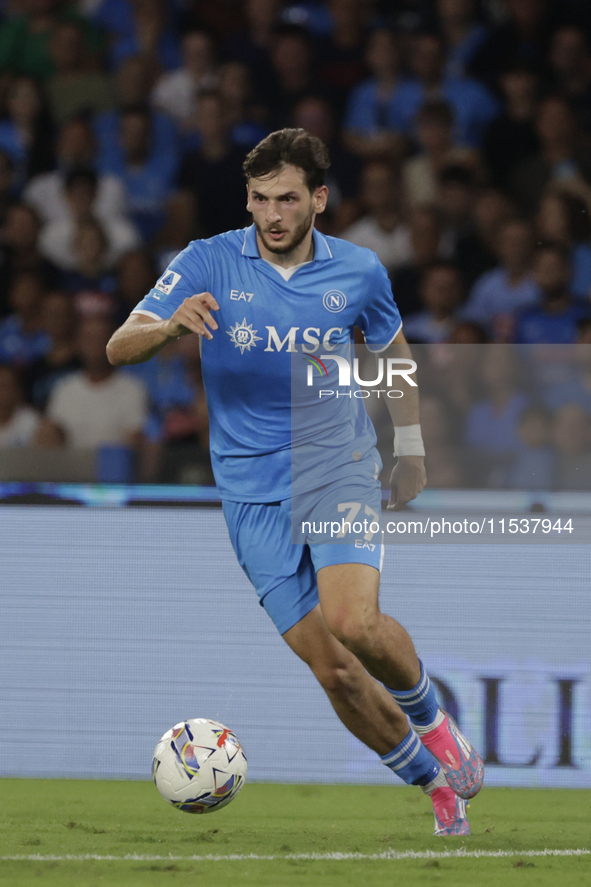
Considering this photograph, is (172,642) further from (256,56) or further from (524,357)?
(256,56)

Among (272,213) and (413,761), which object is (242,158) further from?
(413,761)

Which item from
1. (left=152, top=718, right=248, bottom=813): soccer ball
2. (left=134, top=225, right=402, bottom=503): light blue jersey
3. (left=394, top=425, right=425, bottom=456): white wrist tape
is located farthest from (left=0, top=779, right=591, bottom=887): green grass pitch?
(left=394, top=425, right=425, bottom=456): white wrist tape

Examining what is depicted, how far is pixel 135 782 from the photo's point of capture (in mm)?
5254

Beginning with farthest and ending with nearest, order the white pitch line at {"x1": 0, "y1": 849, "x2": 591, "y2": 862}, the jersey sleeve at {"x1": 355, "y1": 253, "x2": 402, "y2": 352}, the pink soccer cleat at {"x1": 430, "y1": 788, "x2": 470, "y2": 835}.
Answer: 1. the jersey sleeve at {"x1": 355, "y1": 253, "x2": 402, "y2": 352}
2. the pink soccer cleat at {"x1": 430, "y1": 788, "x2": 470, "y2": 835}
3. the white pitch line at {"x1": 0, "y1": 849, "x2": 591, "y2": 862}

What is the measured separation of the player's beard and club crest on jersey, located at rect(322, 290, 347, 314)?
0.66ft

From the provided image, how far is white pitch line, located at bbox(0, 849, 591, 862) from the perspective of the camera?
11.8ft

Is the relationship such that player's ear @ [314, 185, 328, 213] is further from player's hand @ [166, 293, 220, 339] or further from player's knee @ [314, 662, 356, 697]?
player's knee @ [314, 662, 356, 697]

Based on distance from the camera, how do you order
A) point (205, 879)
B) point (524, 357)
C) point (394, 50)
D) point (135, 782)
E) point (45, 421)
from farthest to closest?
point (394, 50), point (45, 421), point (524, 357), point (135, 782), point (205, 879)

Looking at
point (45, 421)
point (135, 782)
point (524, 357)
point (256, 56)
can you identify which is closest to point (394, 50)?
point (256, 56)

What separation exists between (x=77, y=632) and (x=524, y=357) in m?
2.54

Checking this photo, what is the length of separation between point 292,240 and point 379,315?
1.44 feet

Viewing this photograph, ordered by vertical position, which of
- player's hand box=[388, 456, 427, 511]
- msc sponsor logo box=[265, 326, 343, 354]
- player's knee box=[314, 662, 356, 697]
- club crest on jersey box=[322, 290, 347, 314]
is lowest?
player's knee box=[314, 662, 356, 697]

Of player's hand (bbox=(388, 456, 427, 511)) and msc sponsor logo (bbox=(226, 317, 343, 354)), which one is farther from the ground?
msc sponsor logo (bbox=(226, 317, 343, 354))

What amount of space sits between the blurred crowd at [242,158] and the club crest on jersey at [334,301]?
2264 mm
